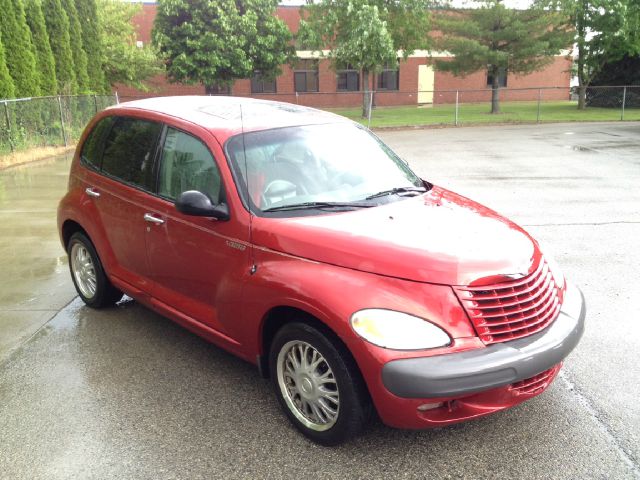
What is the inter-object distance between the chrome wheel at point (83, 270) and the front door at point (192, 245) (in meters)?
1.16

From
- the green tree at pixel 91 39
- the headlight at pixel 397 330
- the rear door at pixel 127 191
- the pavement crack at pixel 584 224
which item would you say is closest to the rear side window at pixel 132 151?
the rear door at pixel 127 191

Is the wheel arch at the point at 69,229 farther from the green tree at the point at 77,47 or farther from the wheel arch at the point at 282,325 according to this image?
the green tree at the point at 77,47

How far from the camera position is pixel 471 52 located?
101 ft

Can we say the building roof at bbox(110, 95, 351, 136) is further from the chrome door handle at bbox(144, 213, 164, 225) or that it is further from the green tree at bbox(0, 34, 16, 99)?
the green tree at bbox(0, 34, 16, 99)

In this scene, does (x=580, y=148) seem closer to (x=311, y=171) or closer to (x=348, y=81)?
(x=311, y=171)

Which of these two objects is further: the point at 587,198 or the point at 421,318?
the point at 587,198

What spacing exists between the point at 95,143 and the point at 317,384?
123 inches

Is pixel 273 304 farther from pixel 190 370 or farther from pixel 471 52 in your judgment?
pixel 471 52

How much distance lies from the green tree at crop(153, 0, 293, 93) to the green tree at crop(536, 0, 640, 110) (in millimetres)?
14325

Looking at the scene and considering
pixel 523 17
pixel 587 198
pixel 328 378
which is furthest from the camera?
pixel 523 17

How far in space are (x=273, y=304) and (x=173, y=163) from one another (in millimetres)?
1449

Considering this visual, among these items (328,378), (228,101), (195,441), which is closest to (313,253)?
(328,378)

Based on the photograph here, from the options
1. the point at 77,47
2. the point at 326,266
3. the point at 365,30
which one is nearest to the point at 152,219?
the point at 326,266

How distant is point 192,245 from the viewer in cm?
376
